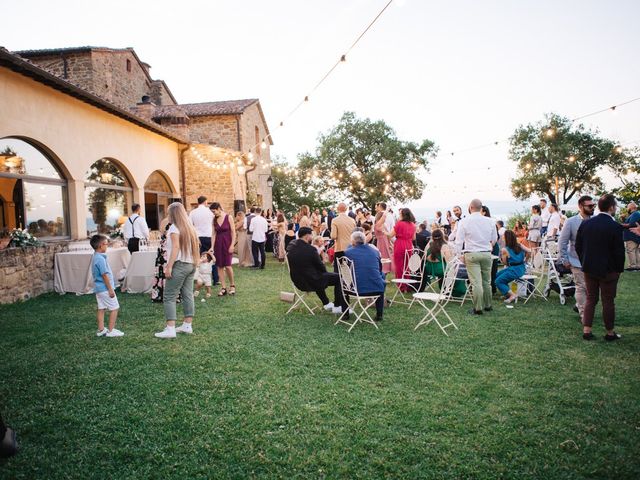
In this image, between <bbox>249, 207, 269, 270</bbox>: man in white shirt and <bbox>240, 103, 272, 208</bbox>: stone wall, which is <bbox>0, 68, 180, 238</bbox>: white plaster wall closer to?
<bbox>249, 207, 269, 270</bbox>: man in white shirt

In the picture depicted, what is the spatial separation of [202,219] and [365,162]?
28.7m

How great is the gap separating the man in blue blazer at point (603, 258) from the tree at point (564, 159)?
3184 cm

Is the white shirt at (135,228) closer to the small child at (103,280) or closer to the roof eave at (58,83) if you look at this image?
the roof eave at (58,83)

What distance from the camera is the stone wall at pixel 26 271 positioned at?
6.68 m

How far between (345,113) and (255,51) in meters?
26.0

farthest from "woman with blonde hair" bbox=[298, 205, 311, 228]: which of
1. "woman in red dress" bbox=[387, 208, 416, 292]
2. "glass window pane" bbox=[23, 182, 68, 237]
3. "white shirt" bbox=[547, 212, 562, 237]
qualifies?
"white shirt" bbox=[547, 212, 562, 237]

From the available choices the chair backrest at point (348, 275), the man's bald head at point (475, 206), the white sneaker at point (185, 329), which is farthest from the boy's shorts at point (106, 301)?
the man's bald head at point (475, 206)

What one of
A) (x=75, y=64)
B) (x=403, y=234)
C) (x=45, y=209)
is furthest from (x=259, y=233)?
(x=75, y=64)

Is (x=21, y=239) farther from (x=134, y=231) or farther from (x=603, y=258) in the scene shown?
(x=603, y=258)

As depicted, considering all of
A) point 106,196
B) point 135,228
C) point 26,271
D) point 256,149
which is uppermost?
point 256,149

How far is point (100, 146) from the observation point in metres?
10.1

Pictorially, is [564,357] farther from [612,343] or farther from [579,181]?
[579,181]

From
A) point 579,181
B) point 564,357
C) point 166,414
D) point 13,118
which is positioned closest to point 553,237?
point 564,357

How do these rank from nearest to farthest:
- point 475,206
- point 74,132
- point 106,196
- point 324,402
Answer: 1. point 324,402
2. point 475,206
3. point 74,132
4. point 106,196
